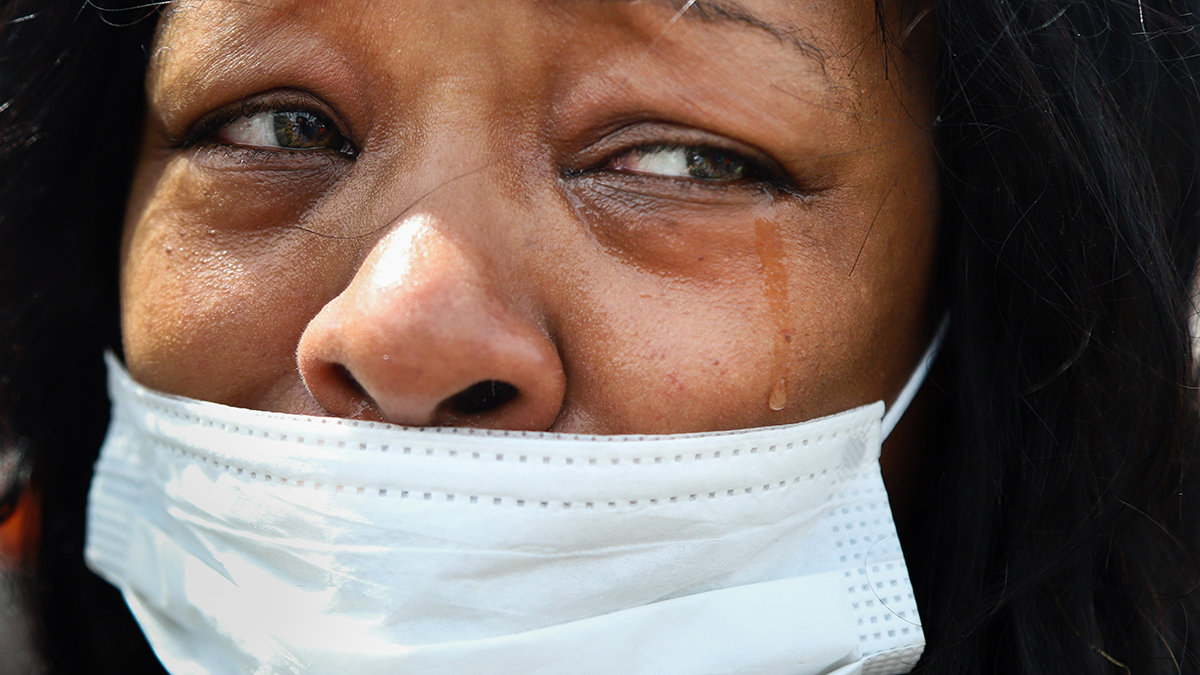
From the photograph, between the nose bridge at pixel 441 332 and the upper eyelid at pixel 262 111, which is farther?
the upper eyelid at pixel 262 111

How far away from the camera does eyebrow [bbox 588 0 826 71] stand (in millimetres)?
1159

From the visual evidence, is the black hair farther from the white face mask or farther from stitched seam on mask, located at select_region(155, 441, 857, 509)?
stitched seam on mask, located at select_region(155, 441, 857, 509)

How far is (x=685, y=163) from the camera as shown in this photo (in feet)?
4.33

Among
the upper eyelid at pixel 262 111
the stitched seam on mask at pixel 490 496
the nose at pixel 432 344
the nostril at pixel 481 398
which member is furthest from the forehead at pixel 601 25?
the stitched seam on mask at pixel 490 496

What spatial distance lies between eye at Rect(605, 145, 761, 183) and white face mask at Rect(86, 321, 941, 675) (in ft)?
1.25

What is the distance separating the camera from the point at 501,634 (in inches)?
45.8

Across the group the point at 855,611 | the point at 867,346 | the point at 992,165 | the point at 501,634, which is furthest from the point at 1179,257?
the point at 501,634

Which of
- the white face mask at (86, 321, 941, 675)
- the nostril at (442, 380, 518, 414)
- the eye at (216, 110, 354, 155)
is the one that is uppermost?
the eye at (216, 110, 354, 155)

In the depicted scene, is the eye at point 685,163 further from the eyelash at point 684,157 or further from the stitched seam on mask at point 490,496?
the stitched seam on mask at point 490,496

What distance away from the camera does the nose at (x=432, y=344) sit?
1.11m

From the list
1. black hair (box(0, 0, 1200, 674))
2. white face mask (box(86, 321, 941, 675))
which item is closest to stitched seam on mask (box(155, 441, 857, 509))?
white face mask (box(86, 321, 941, 675))

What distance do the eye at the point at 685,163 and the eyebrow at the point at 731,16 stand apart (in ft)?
0.60

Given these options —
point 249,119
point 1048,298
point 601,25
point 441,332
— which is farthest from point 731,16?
point 249,119

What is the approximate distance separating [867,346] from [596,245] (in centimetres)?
43
